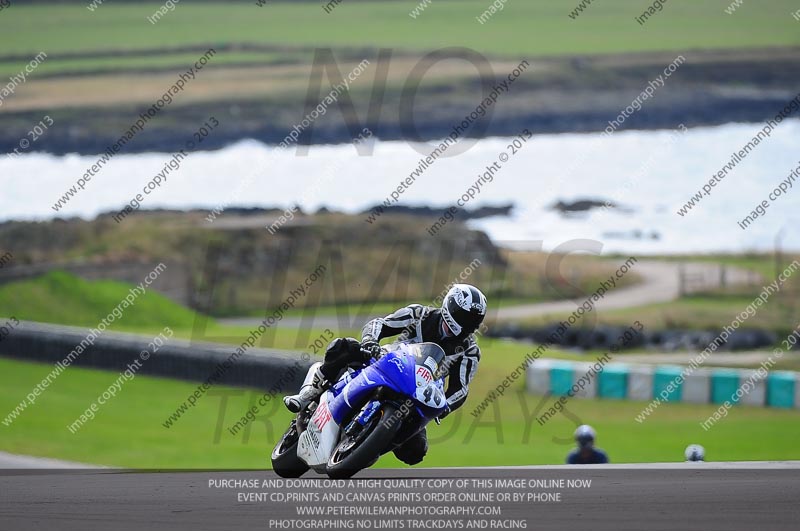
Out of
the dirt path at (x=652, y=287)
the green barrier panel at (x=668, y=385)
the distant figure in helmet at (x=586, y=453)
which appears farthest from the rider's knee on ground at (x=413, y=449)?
the dirt path at (x=652, y=287)

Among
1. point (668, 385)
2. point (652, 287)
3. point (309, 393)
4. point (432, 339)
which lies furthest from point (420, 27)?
point (432, 339)

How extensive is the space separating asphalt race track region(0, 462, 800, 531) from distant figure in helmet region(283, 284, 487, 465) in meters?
0.58

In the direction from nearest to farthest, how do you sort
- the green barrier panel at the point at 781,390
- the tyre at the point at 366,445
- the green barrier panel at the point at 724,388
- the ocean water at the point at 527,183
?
1. the tyre at the point at 366,445
2. the green barrier panel at the point at 781,390
3. the green barrier panel at the point at 724,388
4. the ocean water at the point at 527,183

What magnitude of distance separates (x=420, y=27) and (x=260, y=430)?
157 ft

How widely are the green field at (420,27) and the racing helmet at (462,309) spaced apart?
46004 mm

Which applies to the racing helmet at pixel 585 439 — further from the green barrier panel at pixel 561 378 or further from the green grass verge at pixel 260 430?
the green barrier panel at pixel 561 378

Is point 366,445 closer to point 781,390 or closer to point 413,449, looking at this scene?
point 413,449

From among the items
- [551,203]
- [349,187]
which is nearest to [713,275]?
[551,203]

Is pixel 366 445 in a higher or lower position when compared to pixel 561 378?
lower

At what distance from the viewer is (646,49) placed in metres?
56.6

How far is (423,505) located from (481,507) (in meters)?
0.34

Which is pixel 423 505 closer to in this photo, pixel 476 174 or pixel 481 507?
pixel 481 507

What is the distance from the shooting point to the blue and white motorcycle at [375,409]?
26.2 feet

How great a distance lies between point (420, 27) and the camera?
6353 cm
